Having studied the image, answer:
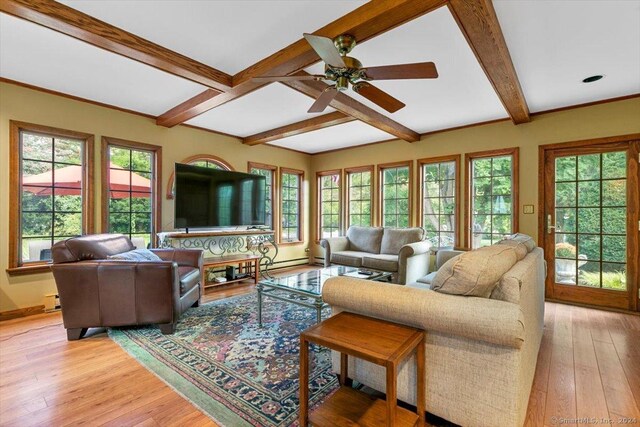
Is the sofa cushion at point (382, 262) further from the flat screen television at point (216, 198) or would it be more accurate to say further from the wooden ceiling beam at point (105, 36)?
the wooden ceiling beam at point (105, 36)

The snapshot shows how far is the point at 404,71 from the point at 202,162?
3770 millimetres

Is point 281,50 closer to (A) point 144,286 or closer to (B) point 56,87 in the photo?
(A) point 144,286

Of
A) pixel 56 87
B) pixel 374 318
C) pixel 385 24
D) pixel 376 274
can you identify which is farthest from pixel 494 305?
pixel 56 87

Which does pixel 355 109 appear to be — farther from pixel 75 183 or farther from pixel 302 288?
pixel 75 183

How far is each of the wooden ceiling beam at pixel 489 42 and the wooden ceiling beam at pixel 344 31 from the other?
21 centimetres

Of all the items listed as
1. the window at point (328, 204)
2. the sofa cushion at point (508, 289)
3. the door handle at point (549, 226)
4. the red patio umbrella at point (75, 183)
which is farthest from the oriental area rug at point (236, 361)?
the door handle at point (549, 226)

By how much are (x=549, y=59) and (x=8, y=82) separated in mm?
5326

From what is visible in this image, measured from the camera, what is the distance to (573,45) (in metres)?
2.41

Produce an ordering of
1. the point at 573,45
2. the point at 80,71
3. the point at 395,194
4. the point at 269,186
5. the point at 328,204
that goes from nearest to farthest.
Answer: the point at 573,45
the point at 80,71
the point at 395,194
the point at 269,186
the point at 328,204

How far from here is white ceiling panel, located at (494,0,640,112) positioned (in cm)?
199

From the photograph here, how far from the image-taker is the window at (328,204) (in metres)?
6.35

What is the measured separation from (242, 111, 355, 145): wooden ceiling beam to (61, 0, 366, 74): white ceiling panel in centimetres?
162

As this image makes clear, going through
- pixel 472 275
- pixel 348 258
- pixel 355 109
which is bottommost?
pixel 348 258

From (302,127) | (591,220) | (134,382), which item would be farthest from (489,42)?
(134,382)
